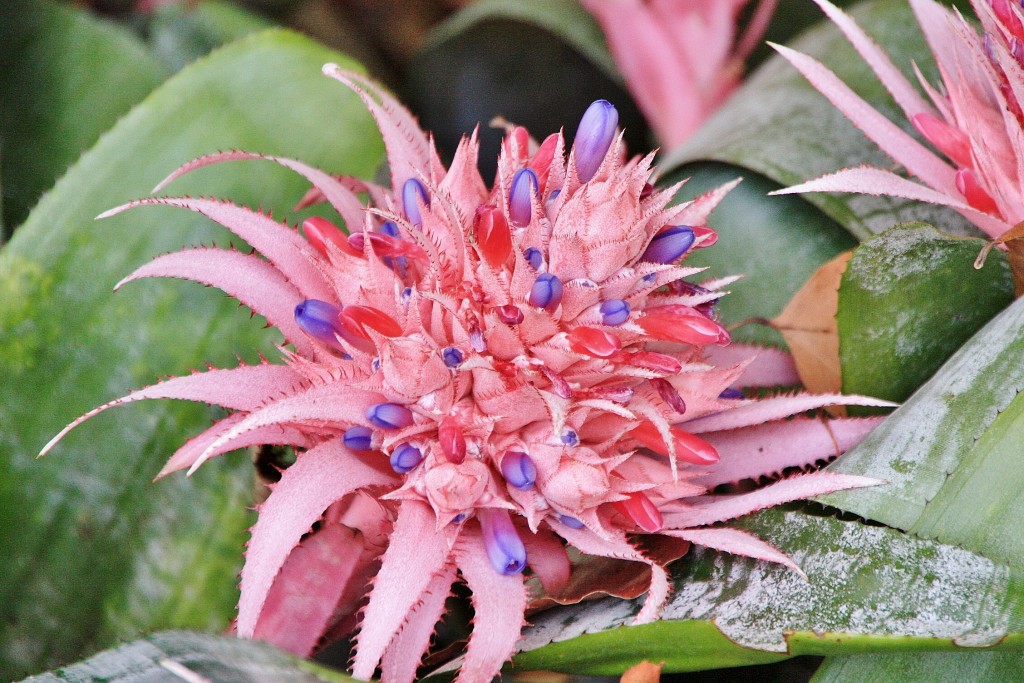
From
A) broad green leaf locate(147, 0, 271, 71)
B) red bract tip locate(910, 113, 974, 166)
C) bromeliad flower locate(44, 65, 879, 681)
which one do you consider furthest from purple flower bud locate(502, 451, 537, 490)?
broad green leaf locate(147, 0, 271, 71)

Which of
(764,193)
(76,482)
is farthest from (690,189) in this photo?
(76,482)

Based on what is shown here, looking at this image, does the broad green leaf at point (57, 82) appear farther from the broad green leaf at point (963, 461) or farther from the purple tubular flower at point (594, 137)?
the broad green leaf at point (963, 461)

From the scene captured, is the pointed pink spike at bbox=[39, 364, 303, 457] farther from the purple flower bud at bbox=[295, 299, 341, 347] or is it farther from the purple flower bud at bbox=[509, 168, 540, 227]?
the purple flower bud at bbox=[509, 168, 540, 227]

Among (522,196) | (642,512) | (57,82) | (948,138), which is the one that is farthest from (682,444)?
(57,82)

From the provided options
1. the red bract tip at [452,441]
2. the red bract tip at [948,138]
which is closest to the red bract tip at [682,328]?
the red bract tip at [452,441]

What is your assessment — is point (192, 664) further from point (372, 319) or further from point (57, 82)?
point (57, 82)
